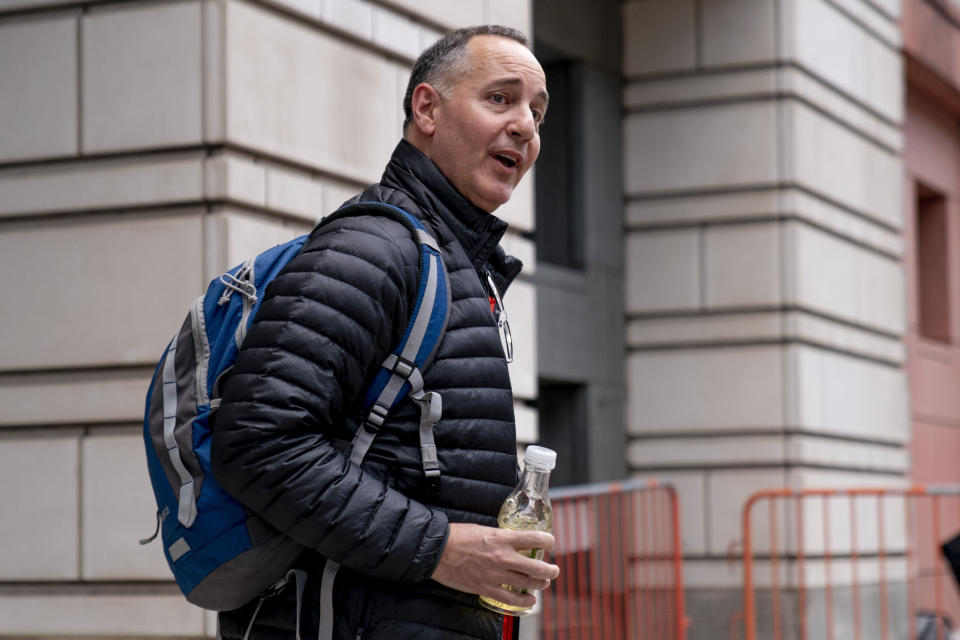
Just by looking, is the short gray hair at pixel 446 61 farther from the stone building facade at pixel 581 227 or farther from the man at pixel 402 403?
the stone building facade at pixel 581 227

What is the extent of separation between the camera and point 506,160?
3.21m

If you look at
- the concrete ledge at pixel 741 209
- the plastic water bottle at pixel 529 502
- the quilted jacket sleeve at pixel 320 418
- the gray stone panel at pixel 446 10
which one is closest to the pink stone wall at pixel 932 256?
the concrete ledge at pixel 741 209

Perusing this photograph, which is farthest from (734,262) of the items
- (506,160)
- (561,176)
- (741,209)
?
(506,160)

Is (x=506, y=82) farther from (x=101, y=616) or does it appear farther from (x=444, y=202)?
(x=101, y=616)

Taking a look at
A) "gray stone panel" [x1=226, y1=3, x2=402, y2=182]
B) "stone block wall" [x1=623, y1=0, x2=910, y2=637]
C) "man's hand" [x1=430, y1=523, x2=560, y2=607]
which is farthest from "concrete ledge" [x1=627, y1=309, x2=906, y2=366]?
"man's hand" [x1=430, y1=523, x2=560, y2=607]

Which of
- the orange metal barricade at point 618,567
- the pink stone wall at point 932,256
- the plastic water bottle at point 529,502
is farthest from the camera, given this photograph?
the pink stone wall at point 932,256

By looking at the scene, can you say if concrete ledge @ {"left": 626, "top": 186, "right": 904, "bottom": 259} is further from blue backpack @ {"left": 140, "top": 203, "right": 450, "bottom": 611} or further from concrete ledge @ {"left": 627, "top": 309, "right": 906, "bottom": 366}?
blue backpack @ {"left": 140, "top": 203, "right": 450, "bottom": 611}

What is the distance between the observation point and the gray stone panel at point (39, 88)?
18.5 ft

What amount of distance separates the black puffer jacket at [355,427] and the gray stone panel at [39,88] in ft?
9.44

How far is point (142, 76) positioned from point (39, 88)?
47cm

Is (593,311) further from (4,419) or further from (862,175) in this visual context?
(4,419)

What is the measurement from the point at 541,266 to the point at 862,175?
3.22 m

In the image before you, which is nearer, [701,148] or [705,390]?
[705,390]

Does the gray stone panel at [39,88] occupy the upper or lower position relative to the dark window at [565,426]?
upper
